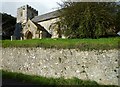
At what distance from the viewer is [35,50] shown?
66.4 feet

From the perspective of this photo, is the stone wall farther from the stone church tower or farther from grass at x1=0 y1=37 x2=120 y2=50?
the stone church tower

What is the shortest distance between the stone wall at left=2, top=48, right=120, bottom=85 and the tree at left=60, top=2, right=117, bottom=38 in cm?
482

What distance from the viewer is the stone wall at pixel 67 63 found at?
1611cm

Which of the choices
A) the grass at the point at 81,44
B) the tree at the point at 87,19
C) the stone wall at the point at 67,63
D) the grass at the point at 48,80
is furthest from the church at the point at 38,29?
the grass at the point at 48,80

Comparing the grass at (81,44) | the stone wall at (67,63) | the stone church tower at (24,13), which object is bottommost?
the stone wall at (67,63)

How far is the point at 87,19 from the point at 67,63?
19.3 feet

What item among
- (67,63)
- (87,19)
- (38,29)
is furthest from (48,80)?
(38,29)

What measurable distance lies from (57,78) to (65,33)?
6714mm

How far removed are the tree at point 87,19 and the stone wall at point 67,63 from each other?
4.82 meters

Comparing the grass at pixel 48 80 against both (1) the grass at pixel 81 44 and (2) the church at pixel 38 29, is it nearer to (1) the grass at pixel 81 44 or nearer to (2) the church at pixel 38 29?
(1) the grass at pixel 81 44

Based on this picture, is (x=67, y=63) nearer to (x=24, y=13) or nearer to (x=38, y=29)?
(x=38, y=29)

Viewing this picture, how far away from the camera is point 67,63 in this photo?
708 inches

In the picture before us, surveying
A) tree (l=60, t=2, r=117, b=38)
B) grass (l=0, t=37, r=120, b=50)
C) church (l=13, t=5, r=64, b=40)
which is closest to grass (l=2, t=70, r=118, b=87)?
grass (l=0, t=37, r=120, b=50)

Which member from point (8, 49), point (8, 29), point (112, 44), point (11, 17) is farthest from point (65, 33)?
point (11, 17)
